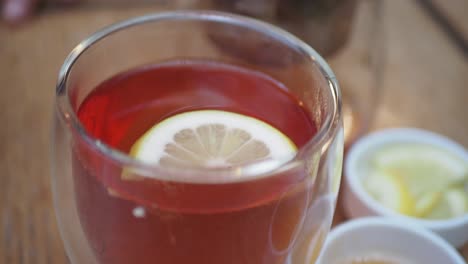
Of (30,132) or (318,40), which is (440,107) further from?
(30,132)

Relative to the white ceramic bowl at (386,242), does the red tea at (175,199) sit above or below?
above

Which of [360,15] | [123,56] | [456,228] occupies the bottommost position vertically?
[456,228]

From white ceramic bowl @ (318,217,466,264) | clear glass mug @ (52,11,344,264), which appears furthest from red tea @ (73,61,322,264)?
white ceramic bowl @ (318,217,466,264)

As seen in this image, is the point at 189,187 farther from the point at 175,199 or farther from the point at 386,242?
the point at 386,242

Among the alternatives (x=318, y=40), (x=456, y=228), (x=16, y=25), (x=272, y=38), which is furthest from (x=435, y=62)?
(x=16, y=25)

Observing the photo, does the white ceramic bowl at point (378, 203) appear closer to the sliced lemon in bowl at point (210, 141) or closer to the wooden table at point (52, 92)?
the wooden table at point (52, 92)

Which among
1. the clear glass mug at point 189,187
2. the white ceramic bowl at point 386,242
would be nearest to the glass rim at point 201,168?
the clear glass mug at point 189,187

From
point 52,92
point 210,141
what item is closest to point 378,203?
point 210,141
